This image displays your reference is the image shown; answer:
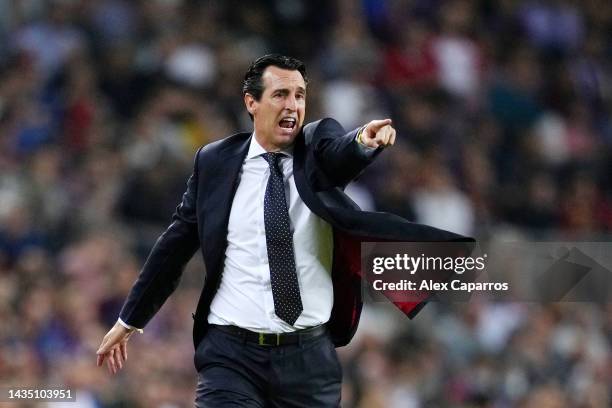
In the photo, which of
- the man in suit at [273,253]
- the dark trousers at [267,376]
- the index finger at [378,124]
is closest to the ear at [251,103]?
the man in suit at [273,253]

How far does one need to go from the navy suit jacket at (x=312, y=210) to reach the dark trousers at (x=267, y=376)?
206 millimetres

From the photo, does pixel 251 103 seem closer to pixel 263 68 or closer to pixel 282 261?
pixel 263 68

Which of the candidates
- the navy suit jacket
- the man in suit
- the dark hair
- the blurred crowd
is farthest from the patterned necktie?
the blurred crowd

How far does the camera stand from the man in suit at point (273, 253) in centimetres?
527

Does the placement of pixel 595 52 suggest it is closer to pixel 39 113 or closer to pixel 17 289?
pixel 39 113

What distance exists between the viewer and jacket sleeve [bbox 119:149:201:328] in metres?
5.52

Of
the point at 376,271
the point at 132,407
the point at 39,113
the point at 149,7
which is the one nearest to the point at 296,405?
the point at 376,271

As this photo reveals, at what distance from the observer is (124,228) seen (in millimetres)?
9539

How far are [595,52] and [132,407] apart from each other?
7013mm

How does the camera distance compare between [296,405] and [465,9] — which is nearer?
[296,405]

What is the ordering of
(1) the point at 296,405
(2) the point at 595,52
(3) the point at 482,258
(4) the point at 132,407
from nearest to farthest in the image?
(1) the point at 296,405 → (3) the point at 482,258 → (4) the point at 132,407 → (2) the point at 595,52

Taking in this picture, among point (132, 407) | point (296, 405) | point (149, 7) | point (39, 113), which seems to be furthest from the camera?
point (149, 7)

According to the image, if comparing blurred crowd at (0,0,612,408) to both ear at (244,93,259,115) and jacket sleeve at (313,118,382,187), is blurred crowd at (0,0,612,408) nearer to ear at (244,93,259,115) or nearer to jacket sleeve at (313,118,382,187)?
ear at (244,93,259,115)

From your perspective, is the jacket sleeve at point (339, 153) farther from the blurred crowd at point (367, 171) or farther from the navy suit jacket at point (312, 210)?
the blurred crowd at point (367, 171)
